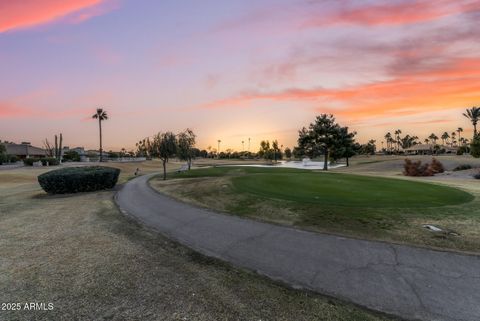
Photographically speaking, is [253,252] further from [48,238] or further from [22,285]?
[48,238]

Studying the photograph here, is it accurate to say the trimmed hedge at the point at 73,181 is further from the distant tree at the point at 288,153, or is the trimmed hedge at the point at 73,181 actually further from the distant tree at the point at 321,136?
the distant tree at the point at 288,153

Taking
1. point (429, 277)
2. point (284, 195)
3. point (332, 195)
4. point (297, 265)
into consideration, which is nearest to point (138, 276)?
point (297, 265)

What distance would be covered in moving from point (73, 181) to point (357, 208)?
67.9 ft

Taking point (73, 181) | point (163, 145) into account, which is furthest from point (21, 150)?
point (73, 181)

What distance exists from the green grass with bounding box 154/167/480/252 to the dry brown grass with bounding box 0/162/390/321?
4509mm

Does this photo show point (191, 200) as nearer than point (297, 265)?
No

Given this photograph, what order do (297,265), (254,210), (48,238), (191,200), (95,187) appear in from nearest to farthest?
Result: (297,265) → (48,238) → (254,210) → (191,200) → (95,187)

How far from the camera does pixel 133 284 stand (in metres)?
6.39

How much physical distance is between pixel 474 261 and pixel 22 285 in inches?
435

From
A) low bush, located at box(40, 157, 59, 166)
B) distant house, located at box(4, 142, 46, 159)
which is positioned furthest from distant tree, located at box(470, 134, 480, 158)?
distant house, located at box(4, 142, 46, 159)

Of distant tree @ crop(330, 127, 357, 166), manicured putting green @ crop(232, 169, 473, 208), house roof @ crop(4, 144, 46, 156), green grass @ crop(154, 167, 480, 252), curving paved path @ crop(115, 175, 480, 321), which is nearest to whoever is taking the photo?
curving paved path @ crop(115, 175, 480, 321)

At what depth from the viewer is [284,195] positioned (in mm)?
15148

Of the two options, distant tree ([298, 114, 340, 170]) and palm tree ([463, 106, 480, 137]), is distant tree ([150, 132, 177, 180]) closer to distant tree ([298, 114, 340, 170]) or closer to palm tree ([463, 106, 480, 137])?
distant tree ([298, 114, 340, 170])

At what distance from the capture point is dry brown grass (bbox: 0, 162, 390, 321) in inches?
207
